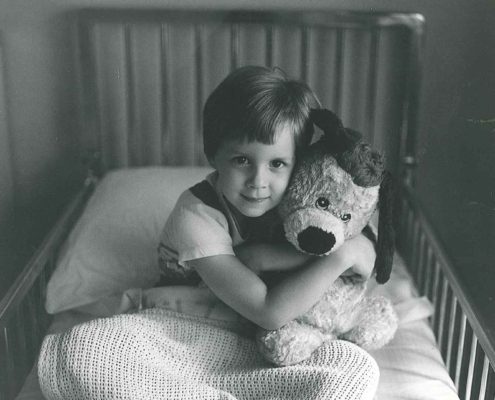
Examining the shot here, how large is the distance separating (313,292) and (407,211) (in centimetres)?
87

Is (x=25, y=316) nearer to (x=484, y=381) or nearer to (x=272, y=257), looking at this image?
(x=272, y=257)

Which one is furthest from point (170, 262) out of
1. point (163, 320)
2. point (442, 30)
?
point (442, 30)

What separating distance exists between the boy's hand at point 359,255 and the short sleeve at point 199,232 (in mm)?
198

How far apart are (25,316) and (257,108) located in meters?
0.71

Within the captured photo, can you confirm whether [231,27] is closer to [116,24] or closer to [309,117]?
[116,24]

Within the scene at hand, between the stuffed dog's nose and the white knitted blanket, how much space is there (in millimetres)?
199

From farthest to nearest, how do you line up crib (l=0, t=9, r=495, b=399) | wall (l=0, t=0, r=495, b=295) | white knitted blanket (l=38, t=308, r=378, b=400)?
crib (l=0, t=9, r=495, b=399) < wall (l=0, t=0, r=495, b=295) < white knitted blanket (l=38, t=308, r=378, b=400)

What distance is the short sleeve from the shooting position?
43.5 inches

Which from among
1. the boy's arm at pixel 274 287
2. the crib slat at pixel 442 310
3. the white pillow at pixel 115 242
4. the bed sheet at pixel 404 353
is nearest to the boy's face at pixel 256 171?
the boy's arm at pixel 274 287

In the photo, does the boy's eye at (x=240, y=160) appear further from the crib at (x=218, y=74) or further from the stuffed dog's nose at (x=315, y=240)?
the crib at (x=218, y=74)

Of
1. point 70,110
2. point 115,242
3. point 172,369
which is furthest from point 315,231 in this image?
point 70,110

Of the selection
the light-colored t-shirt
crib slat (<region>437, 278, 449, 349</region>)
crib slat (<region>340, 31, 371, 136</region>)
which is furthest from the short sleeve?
crib slat (<region>340, 31, 371, 136</region>)

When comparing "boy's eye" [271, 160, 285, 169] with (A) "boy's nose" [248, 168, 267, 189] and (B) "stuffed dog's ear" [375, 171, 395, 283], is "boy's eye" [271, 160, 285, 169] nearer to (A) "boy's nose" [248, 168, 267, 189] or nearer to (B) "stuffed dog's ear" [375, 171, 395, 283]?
(A) "boy's nose" [248, 168, 267, 189]

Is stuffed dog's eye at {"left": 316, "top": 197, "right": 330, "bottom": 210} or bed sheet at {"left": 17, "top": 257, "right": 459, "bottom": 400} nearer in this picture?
stuffed dog's eye at {"left": 316, "top": 197, "right": 330, "bottom": 210}
